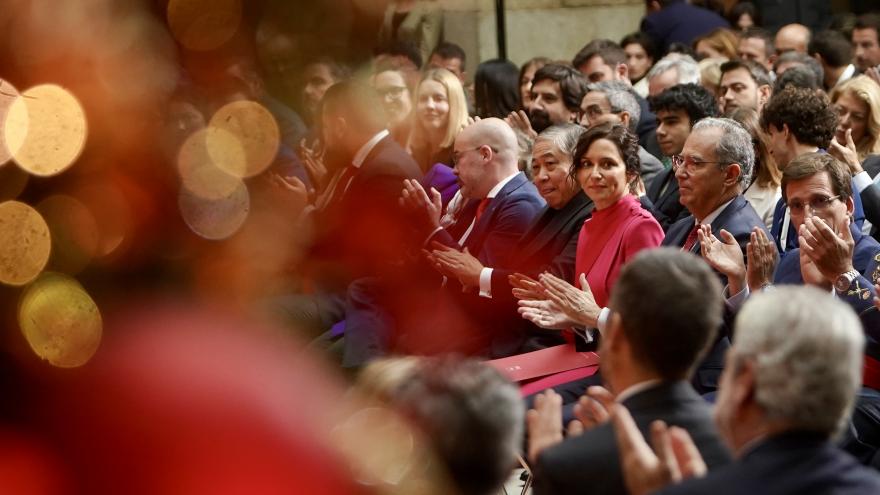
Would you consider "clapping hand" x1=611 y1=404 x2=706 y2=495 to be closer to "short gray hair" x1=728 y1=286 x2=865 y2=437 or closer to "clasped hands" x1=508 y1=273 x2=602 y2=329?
"short gray hair" x1=728 y1=286 x2=865 y2=437

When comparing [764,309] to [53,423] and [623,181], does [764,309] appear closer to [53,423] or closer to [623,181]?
[53,423]

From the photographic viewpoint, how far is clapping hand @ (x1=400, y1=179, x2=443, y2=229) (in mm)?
4055

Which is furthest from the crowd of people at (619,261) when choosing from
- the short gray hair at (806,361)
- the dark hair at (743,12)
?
the dark hair at (743,12)

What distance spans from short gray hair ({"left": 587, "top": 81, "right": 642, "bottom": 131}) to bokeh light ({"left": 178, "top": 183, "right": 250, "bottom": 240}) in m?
4.77

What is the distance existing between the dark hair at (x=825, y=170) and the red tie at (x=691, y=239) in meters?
0.33

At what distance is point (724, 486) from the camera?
1390 mm

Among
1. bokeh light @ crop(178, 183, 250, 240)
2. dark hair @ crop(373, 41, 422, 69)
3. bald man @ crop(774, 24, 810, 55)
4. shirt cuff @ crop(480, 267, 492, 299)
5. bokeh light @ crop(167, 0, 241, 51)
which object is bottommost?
shirt cuff @ crop(480, 267, 492, 299)

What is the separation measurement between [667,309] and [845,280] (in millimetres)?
1552

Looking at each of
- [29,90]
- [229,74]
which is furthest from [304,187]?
[29,90]

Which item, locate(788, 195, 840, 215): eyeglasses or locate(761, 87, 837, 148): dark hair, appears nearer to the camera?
locate(788, 195, 840, 215): eyeglasses

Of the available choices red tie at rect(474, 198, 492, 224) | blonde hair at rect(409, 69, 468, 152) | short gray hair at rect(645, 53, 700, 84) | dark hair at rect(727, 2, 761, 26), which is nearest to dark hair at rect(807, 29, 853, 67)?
short gray hair at rect(645, 53, 700, 84)

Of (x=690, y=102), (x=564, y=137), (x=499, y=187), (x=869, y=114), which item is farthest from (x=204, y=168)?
(x=869, y=114)

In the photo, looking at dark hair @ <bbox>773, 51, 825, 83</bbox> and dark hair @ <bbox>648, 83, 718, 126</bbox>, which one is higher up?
dark hair @ <bbox>648, 83, 718, 126</bbox>

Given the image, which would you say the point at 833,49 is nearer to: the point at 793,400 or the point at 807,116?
the point at 807,116
